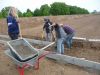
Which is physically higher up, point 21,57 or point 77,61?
point 21,57

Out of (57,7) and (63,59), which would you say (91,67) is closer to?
(63,59)

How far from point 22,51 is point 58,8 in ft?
123

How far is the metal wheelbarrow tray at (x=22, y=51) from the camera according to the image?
6.64 m

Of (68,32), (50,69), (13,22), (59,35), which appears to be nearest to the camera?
(50,69)

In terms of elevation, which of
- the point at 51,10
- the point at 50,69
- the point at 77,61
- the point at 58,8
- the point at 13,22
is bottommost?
the point at 50,69

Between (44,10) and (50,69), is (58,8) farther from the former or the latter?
(50,69)

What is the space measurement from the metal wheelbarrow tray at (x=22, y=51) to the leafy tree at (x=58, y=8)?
35830 millimetres

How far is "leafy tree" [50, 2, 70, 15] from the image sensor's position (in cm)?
4353

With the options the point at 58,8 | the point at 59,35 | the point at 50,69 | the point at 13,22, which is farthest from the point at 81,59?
the point at 58,8

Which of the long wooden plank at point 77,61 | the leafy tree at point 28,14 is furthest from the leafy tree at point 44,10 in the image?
the long wooden plank at point 77,61

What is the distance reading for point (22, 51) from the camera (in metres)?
7.11

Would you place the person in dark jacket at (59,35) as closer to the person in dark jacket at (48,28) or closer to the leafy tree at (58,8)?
the person in dark jacket at (48,28)

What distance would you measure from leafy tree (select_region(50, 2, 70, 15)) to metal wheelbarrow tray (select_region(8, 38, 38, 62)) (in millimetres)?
35830

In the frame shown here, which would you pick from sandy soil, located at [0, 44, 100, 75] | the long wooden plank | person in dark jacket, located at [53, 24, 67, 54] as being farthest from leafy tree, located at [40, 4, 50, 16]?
sandy soil, located at [0, 44, 100, 75]
